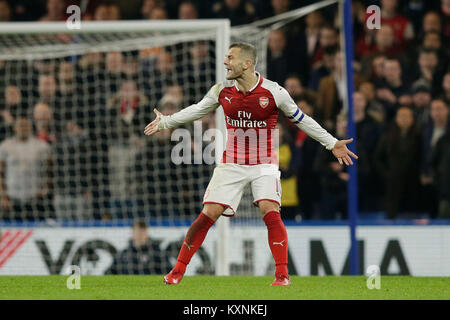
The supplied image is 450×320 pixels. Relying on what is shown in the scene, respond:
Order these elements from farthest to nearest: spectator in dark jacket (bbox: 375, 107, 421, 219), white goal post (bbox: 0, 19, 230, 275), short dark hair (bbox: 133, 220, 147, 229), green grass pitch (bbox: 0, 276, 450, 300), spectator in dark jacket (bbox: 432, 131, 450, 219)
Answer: spectator in dark jacket (bbox: 375, 107, 421, 219) < spectator in dark jacket (bbox: 432, 131, 450, 219) < short dark hair (bbox: 133, 220, 147, 229) < white goal post (bbox: 0, 19, 230, 275) < green grass pitch (bbox: 0, 276, 450, 300)

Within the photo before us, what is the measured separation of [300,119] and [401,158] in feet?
15.9

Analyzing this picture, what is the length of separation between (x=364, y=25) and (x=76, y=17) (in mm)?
4435

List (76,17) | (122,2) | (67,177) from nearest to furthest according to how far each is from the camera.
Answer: (67,177) < (76,17) < (122,2)

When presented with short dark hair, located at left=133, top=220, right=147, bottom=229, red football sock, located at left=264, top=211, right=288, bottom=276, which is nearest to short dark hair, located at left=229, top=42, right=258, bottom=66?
red football sock, located at left=264, top=211, right=288, bottom=276

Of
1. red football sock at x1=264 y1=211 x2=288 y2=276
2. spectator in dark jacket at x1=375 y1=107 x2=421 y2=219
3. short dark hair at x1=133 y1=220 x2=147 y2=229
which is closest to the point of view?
red football sock at x1=264 y1=211 x2=288 y2=276

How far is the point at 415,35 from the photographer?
46.4 ft

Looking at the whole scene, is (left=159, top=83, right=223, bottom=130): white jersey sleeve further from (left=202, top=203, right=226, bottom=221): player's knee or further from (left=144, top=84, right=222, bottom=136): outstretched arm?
(left=202, top=203, right=226, bottom=221): player's knee

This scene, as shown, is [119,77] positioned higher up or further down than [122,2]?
further down

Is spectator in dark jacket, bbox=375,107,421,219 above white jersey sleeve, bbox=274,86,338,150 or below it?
below

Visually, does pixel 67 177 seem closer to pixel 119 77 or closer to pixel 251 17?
pixel 119 77

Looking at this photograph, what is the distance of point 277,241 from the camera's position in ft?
26.6

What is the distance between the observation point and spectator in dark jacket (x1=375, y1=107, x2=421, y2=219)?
12695mm

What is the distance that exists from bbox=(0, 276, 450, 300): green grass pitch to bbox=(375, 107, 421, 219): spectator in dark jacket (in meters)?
3.30
